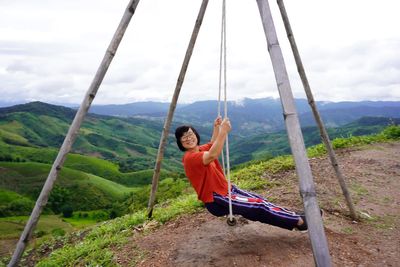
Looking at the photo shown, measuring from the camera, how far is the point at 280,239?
16.2 ft

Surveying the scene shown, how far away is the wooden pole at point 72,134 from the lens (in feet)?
12.6

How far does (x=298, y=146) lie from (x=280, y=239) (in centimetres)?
227

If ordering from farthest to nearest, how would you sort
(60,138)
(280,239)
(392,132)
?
(60,138), (392,132), (280,239)

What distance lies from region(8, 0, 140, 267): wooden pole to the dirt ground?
1.56 m

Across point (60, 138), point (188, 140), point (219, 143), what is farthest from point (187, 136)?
point (60, 138)

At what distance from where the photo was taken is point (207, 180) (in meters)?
4.75

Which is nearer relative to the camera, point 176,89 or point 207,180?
point 207,180

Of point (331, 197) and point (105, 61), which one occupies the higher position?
point (105, 61)

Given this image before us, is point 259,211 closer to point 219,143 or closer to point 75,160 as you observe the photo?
point 219,143

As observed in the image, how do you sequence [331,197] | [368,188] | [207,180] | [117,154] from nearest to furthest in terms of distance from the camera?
[207,180] → [331,197] → [368,188] → [117,154]

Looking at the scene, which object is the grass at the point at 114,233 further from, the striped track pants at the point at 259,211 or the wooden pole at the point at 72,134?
the wooden pole at the point at 72,134

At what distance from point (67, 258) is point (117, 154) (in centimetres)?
14958

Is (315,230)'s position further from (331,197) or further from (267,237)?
(331,197)

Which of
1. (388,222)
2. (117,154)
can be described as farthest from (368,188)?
(117,154)
